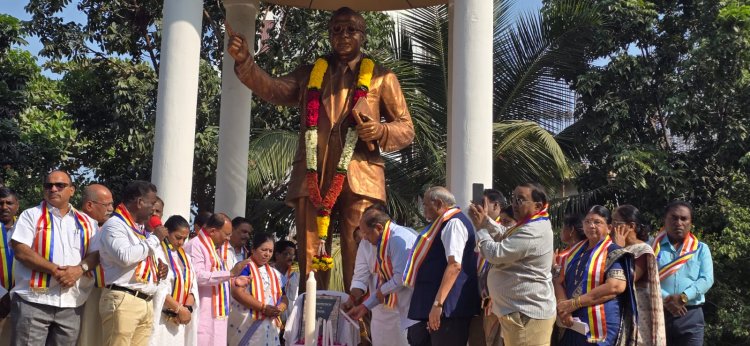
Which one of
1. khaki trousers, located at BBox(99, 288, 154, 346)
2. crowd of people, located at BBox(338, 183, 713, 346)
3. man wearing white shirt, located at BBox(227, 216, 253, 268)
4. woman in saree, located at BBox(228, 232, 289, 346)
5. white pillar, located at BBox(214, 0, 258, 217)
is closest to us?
crowd of people, located at BBox(338, 183, 713, 346)

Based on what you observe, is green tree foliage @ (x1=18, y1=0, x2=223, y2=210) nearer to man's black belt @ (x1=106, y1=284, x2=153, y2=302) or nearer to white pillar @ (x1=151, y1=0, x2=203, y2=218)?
white pillar @ (x1=151, y1=0, x2=203, y2=218)

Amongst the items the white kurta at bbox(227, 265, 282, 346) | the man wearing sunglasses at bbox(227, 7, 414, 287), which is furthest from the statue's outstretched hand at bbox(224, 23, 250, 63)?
the white kurta at bbox(227, 265, 282, 346)

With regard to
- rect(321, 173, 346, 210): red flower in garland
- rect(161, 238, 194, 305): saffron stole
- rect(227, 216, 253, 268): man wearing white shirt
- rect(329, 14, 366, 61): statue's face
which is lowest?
rect(161, 238, 194, 305): saffron stole

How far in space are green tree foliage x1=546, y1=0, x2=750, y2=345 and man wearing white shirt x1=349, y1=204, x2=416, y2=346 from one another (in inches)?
356

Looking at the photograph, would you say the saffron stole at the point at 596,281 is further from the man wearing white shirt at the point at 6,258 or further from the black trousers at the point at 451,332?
the man wearing white shirt at the point at 6,258

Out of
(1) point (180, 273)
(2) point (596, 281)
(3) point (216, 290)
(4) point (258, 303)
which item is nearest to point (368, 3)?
(4) point (258, 303)

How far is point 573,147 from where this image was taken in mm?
20781

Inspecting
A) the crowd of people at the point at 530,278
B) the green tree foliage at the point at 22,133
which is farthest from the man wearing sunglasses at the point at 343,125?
the green tree foliage at the point at 22,133

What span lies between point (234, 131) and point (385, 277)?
15.0ft

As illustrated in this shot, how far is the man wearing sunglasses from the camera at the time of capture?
37.8 ft

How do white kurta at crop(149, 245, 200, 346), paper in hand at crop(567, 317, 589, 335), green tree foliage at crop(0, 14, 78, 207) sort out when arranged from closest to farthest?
paper in hand at crop(567, 317, 589, 335) → white kurta at crop(149, 245, 200, 346) → green tree foliage at crop(0, 14, 78, 207)

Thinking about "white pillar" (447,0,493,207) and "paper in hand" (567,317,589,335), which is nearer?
"paper in hand" (567,317,589,335)

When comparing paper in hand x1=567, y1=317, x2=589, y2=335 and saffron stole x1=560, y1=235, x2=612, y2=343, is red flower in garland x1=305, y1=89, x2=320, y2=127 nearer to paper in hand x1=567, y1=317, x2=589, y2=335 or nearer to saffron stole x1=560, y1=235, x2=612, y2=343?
saffron stole x1=560, y1=235, x2=612, y2=343

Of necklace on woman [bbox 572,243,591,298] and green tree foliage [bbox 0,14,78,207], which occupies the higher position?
green tree foliage [bbox 0,14,78,207]
